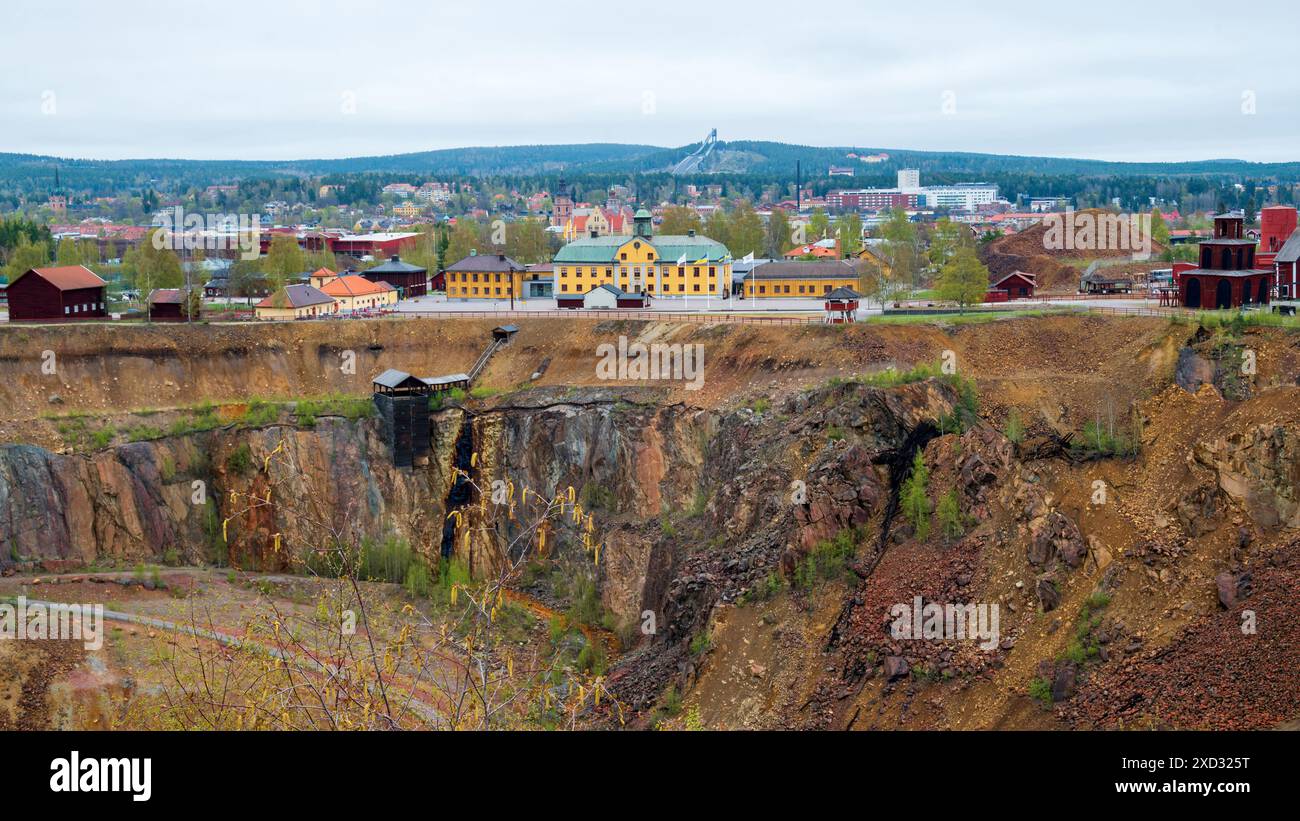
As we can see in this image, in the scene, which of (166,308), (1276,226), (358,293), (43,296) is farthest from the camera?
(358,293)

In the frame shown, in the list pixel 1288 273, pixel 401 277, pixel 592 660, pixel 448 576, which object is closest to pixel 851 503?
pixel 592 660

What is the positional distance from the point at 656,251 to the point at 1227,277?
36097 millimetres

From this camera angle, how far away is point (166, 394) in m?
64.4

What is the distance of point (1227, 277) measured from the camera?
58.2m

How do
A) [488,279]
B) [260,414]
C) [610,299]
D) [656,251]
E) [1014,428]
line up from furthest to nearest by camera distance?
[488,279], [656,251], [610,299], [260,414], [1014,428]

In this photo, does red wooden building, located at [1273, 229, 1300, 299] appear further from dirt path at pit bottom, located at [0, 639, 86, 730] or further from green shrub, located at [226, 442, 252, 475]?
dirt path at pit bottom, located at [0, 639, 86, 730]

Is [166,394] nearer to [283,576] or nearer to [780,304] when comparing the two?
[283,576]

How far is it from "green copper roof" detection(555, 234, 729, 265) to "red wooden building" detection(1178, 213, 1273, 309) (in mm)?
31310

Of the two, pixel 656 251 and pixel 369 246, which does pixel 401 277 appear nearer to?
pixel 656 251

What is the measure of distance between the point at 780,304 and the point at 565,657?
33.7 meters

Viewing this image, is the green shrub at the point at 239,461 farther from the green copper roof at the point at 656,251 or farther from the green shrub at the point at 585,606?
the green copper roof at the point at 656,251

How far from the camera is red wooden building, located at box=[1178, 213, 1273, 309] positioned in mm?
58406

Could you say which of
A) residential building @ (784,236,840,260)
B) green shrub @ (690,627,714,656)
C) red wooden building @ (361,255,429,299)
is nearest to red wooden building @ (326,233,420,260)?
residential building @ (784,236,840,260)
